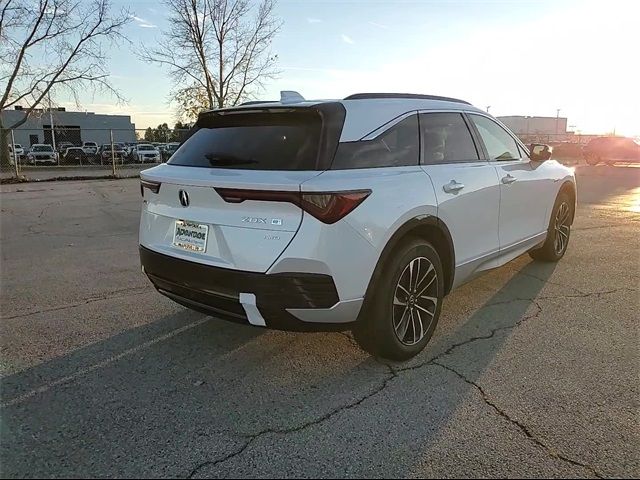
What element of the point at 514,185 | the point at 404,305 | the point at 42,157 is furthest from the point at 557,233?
the point at 42,157

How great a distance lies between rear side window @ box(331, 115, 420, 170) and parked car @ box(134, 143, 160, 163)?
87.1 feet

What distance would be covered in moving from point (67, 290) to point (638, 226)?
29.6 feet

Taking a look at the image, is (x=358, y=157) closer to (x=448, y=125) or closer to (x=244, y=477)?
(x=448, y=125)

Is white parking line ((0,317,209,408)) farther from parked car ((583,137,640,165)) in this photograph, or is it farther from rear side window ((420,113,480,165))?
parked car ((583,137,640,165))

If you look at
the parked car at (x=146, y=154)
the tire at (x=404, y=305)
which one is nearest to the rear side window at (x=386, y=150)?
the tire at (x=404, y=305)

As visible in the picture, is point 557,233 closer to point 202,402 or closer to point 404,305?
point 404,305

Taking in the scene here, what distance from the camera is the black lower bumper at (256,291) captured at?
2.72m

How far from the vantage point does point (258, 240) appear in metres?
2.74

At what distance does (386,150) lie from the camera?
10.7 ft

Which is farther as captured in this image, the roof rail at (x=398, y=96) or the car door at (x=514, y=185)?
the car door at (x=514, y=185)

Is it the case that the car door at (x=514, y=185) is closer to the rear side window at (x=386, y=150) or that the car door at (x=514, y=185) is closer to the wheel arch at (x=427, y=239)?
the wheel arch at (x=427, y=239)

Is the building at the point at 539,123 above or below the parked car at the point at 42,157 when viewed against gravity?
above

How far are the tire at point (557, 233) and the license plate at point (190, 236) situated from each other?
13.5ft

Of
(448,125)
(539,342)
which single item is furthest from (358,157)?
(539,342)
